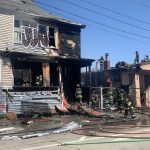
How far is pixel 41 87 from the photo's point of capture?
917 inches

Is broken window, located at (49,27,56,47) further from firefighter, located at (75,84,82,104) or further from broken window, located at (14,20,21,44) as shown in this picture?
firefighter, located at (75,84,82,104)

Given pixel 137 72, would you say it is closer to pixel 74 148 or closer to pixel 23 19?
pixel 23 19

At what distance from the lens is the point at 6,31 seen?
23.0 metres

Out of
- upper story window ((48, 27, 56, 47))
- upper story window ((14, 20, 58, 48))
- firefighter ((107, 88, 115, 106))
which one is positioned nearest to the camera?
upper story window ((14, 20, 58, 48))

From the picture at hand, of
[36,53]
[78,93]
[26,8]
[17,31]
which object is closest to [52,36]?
[36,53]

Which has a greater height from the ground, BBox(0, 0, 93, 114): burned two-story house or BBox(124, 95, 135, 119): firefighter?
Answer: BBox(0, 0, 93, 114): burned two-story house

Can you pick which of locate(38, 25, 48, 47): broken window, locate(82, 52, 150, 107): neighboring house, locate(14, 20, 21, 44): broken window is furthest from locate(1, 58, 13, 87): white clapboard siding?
locate(82, 52, 150, 107): neighboring house

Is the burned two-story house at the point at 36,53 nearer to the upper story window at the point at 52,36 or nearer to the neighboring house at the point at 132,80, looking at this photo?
the upper story window at the point at 52,36

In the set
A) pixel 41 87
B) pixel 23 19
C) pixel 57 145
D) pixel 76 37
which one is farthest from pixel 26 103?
pixel 57 145

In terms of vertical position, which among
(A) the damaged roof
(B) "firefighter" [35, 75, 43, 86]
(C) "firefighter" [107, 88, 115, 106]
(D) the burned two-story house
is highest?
(A) the damaged roof

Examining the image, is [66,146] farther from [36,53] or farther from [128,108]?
[36,53]

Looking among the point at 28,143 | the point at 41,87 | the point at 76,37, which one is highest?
the point at 76,37

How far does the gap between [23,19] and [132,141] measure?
14478mm

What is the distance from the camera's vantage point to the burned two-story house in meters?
22.5
